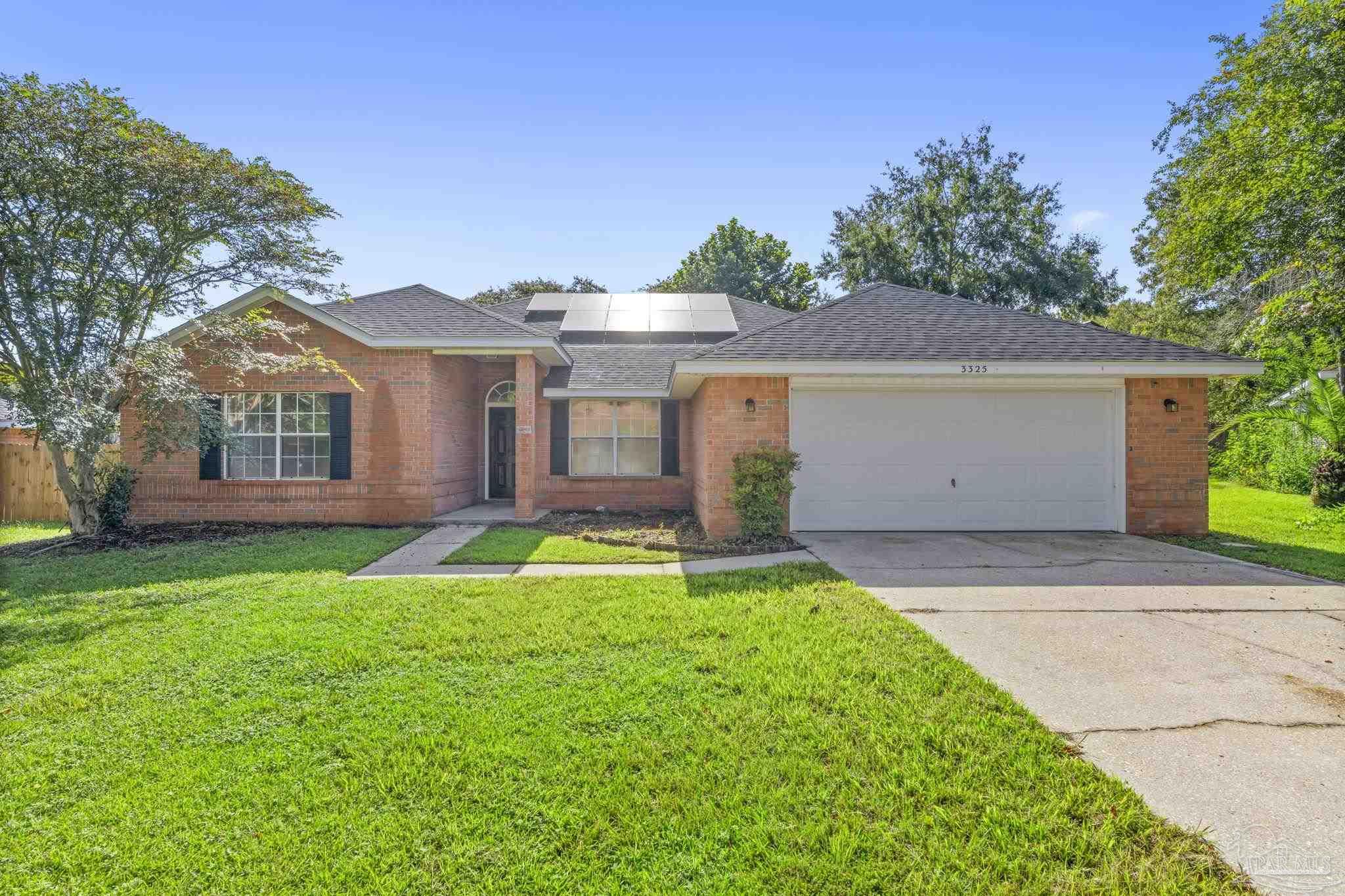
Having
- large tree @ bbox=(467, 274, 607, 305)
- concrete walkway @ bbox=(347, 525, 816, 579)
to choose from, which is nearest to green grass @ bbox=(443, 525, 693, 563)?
concrete walkway @ bbox=(347, 525, 816, 579)

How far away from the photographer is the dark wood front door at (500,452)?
13.5 meters

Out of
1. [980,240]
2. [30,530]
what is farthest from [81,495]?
[980,240]

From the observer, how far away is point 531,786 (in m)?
2.62

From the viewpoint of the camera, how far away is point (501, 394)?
13477 mm

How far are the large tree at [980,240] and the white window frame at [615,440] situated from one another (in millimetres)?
18701

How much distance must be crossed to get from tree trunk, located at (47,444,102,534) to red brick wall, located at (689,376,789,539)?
31.6ft

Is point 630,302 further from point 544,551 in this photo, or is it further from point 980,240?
point 980,240

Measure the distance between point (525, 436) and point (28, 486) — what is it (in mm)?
9919

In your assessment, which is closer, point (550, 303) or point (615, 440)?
point (615, 440)

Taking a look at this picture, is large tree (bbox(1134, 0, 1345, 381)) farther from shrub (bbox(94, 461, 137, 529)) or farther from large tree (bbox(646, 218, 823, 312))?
large tree (bbox(646, 218, 823, 312))

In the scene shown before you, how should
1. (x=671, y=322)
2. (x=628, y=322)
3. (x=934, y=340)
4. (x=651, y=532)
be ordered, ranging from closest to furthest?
(x=934, y=340) → (x=651, y=532) → (x=671, y=322) → (x=628, y=322)

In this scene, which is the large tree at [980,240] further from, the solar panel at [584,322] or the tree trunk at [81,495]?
the tree trunk at [81,495]

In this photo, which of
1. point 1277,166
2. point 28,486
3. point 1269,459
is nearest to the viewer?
point 1277,166

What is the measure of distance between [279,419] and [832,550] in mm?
9845
